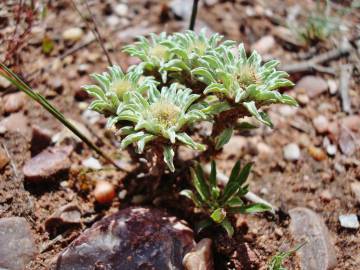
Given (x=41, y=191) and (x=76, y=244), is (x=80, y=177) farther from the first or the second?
(x=76, y=244)

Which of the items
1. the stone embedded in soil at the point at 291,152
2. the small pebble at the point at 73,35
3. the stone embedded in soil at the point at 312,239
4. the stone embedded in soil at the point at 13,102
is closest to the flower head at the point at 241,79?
the stone embedded in soil at the point at 312,239

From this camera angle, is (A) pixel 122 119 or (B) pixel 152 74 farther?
(B) pixel 152 74

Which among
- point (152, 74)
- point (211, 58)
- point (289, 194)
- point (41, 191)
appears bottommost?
point (289, 194)

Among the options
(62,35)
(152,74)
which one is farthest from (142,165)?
(62,35)

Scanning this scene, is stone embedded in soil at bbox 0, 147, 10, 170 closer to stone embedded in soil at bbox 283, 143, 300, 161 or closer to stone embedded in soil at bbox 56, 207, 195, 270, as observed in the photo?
stone embedded in soil at bbox 56, 207, 195, 270

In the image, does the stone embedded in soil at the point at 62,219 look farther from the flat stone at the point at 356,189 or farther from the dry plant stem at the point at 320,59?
the dry plant stem at the point at 320,59

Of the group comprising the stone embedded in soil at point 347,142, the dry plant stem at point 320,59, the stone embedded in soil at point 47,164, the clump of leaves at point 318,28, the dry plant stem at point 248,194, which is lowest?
the dry plant stem at point 248,194
